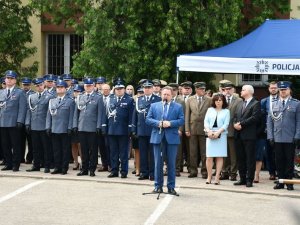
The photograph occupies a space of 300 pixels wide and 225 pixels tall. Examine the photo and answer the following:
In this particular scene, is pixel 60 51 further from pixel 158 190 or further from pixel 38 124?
pixel 158 190

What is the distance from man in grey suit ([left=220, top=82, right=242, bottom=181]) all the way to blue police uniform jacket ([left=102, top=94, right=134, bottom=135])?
1835 mm

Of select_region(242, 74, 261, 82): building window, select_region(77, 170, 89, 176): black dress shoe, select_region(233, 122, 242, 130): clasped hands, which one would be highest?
select_region(242, 74, 261, 82): building window

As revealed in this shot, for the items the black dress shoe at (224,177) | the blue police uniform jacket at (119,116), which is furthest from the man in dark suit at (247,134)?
the blue police uniform jacket at (119,116)

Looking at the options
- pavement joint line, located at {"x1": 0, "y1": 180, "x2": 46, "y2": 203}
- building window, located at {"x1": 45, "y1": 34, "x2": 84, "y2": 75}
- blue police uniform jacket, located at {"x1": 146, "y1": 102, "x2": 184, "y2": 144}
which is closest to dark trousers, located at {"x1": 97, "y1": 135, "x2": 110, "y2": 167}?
pavement joint line, located at {"x1": 0, "y1": 180, "x2": 46, "y2": 203}

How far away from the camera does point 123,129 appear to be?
1238 centimetres

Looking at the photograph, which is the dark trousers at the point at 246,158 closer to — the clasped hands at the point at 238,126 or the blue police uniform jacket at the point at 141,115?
the clasped hands at the point at 238,126

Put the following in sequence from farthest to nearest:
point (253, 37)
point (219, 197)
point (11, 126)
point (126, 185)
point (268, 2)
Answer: point (268, 2), point (253, 37), point (11, 126), point (126, 185), point (219, 197)

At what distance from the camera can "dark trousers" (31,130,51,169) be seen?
1306 cm

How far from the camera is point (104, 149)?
13.5m

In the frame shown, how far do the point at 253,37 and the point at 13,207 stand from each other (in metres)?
7.56

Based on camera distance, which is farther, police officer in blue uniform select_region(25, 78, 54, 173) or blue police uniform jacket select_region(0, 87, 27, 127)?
blue police uniform jacket select_region(0, 87, 27, 127)

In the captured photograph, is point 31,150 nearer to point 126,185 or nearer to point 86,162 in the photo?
point 86,162

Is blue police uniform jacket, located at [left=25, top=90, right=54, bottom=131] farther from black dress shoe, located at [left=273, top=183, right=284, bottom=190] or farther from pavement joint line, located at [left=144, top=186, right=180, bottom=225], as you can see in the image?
black dress shoe, located at [left=273, top=183, right=284, bottom=190]

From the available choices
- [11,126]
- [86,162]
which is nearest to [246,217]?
[86,162]
